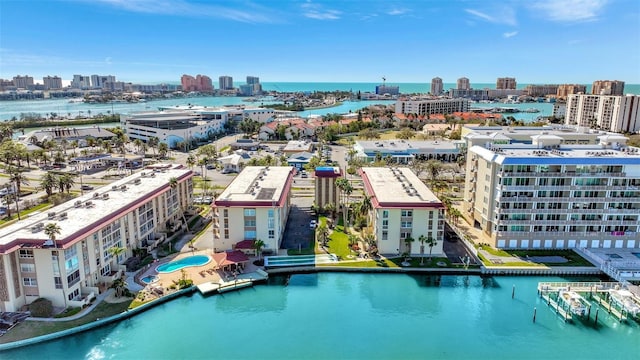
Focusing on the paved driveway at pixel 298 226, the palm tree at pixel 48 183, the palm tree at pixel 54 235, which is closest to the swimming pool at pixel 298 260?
the paved driveway at pixel 298 226

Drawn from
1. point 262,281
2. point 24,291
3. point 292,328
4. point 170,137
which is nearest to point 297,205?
point 262,281

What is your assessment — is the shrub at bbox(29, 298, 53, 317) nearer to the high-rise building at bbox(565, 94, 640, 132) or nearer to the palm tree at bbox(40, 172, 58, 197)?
the palm tree at bbox(40, 172, 58, 197)

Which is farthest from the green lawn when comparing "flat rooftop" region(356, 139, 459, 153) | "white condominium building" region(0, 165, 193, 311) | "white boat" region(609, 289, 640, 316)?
"flat rooftop" region(356, 139, 459, 153)

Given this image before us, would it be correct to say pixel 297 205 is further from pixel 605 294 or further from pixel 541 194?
pixel 605 294

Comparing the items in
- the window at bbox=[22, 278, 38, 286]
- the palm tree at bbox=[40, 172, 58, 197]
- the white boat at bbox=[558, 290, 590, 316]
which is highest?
the palm tree at bbox=[40, 172, 58, 197]

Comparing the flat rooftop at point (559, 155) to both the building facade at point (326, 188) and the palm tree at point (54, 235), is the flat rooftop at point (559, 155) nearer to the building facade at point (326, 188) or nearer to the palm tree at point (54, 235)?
the building facade at point (326, 188)
